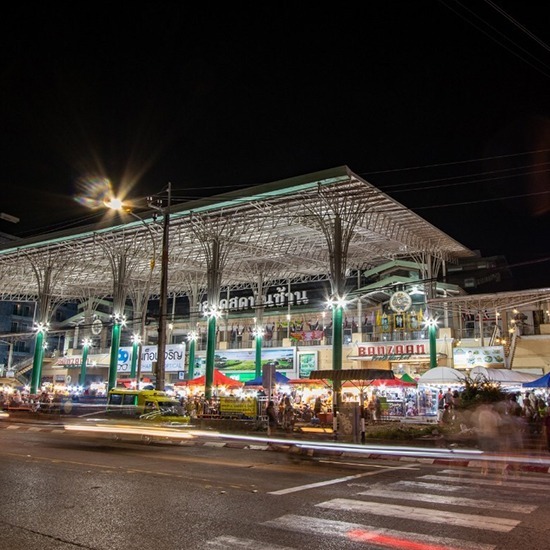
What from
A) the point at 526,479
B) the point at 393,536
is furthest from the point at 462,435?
the point at 393,536

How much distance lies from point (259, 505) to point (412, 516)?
7.25ft

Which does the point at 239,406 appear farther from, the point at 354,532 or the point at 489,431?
the point at 354,532

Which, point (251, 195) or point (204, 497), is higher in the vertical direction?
point (251, 195)

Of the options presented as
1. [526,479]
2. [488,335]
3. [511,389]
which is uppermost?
[488,335]

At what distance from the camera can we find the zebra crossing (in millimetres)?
6383

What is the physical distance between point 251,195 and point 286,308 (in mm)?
26924

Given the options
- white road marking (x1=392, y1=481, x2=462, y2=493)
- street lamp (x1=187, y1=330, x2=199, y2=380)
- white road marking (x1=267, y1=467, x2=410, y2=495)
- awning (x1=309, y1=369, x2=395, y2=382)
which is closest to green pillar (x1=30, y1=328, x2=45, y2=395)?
street lamp (x1=187, y1=330, x2=199, y2=380)

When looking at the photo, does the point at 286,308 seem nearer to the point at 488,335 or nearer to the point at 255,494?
the point at 488,335

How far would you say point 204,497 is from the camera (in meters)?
8.82

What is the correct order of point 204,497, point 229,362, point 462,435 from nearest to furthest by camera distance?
1. point 204,497
2. point 462,435
3. point 229,362

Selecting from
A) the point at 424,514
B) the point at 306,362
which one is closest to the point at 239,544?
the point at 424,514

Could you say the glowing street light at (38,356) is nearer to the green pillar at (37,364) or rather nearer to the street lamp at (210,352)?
the green pillar at (37,364)

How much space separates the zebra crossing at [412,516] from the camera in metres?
6.38

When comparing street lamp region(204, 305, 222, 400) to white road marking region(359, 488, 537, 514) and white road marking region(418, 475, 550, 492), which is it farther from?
white road marking region(359, 488, 537, 514)
